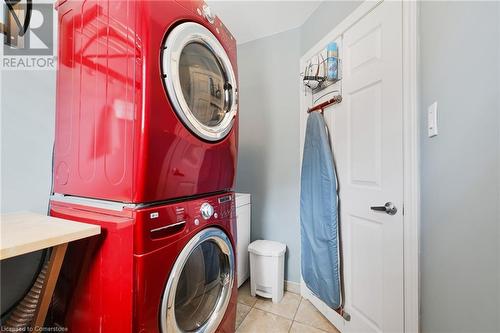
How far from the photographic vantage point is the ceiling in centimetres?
→ 167

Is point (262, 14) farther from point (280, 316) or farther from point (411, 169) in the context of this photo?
point (280, 316)

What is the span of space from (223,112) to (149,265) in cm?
78

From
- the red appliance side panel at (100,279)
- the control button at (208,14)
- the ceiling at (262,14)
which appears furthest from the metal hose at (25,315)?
the ceiling at (262,14)

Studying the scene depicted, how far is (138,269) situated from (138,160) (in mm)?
362

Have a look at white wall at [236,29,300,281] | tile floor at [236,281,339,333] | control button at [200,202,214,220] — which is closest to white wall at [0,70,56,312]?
control button at [200,202,214,220]

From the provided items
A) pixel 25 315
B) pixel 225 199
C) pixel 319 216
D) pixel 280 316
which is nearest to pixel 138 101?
pixel 225 199

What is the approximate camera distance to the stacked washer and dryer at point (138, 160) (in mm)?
696

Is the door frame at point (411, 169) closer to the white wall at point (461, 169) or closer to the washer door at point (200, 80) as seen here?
the white wall at point (461, 169)

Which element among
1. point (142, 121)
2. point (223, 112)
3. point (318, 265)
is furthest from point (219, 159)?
point (318, 265)

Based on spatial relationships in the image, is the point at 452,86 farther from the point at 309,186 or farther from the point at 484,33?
the point at 309,186

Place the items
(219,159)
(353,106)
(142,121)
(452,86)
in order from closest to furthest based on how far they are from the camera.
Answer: (142,121) < (452,86) < (219,159) < (353,106)

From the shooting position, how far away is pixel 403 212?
103cm

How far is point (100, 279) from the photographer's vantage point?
0.75 meters

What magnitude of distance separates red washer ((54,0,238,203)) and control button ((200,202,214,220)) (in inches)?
2.8
